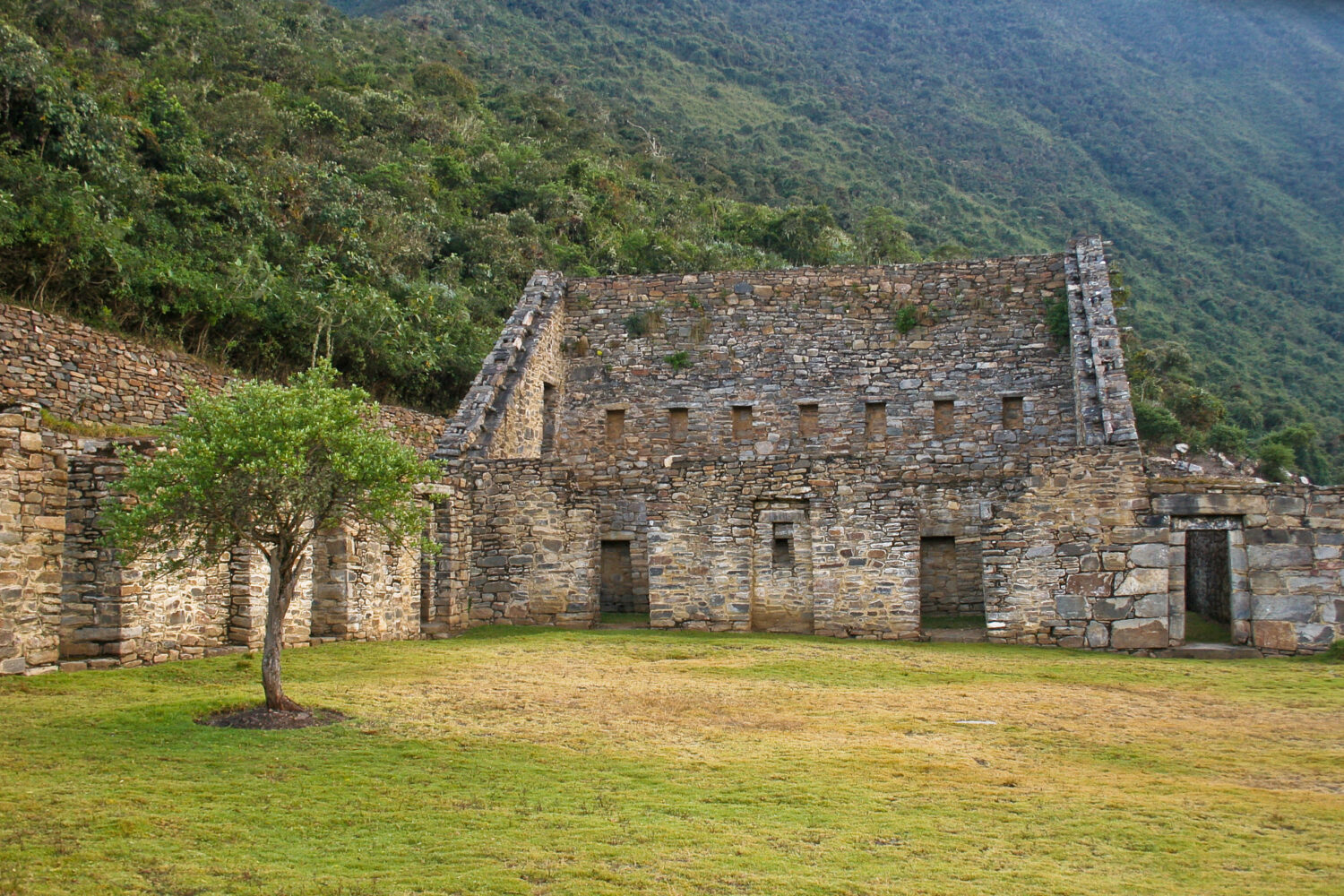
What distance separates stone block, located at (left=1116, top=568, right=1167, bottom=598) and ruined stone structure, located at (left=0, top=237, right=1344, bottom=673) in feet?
0.13

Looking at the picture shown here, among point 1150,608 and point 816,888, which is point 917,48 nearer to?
point 1150,608

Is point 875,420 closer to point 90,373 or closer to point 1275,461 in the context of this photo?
point 90,373

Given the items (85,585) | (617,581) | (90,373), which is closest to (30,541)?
(85,585)

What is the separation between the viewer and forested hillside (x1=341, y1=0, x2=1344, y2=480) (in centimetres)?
6481

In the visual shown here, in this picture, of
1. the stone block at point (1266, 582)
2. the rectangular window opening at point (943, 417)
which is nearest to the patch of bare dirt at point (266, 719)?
the stone block at point (1266, 582)

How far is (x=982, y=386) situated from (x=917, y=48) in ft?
292

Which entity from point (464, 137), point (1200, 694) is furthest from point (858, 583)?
point (464, 137)

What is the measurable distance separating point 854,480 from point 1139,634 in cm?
497

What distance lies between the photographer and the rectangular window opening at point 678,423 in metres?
26.8

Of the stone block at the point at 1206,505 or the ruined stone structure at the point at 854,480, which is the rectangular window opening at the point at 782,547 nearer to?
the ruined stone structure at the point at 854,480

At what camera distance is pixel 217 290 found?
1012 inches

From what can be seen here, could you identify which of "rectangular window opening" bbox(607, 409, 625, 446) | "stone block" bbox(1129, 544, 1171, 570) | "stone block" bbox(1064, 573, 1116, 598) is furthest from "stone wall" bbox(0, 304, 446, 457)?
"stone block" bbox(1129, 544, 1171, 570)

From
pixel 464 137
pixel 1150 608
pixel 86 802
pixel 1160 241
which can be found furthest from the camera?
pixel 1160 241

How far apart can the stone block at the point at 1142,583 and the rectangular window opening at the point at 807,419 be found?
9.37m
